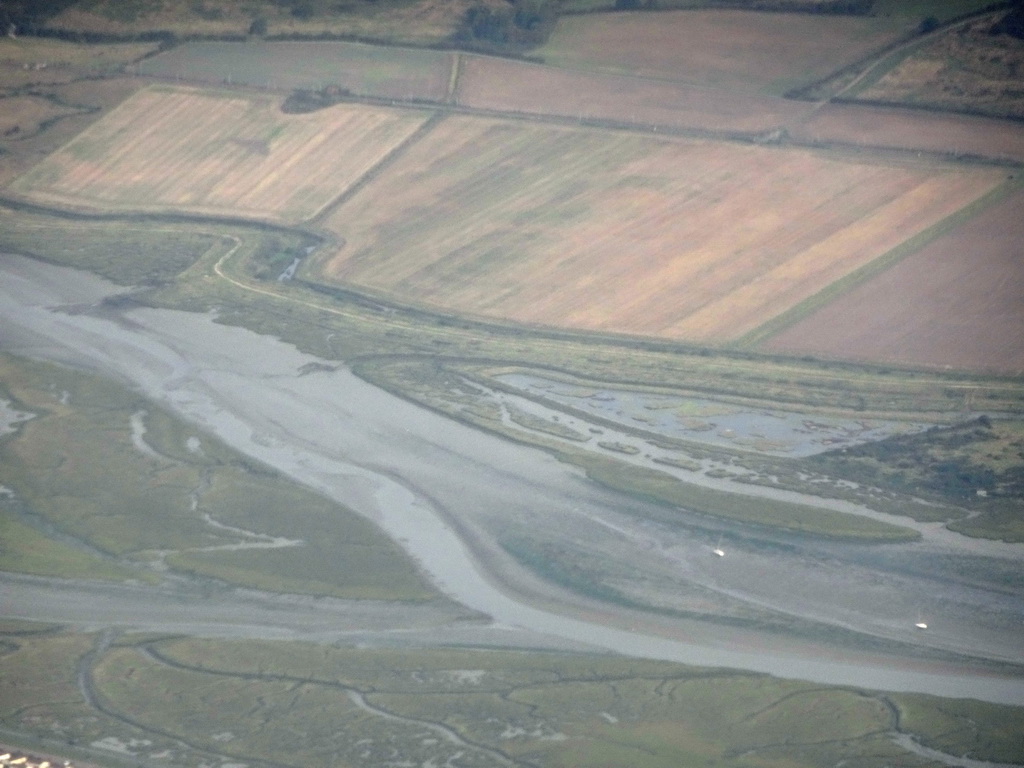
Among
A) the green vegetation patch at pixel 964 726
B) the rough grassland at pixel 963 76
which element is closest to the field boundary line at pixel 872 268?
the rough grassland at pixel 963 76

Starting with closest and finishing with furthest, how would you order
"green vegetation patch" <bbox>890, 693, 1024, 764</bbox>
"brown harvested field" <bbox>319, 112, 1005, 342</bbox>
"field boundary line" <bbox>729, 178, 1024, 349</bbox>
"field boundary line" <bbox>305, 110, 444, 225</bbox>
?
"green vegetation patch" <bbox>890, 693, 1024, 764</bbox> → "field boundary line" <bbox>729, 178, 1024, 349</bbox> → "brown harvested field" <bbox>319, 112, 1005, 342</bbox> → "field boundary line" <bbox>305, 110, 444, 225</bbox>

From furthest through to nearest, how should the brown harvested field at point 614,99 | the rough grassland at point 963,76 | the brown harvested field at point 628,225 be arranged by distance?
the brown harvested field at point 614,99 < the rough grassland at point 963,76 < the brown harvested field at point 628,225

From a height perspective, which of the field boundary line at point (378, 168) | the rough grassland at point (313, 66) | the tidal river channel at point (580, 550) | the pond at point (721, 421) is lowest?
the tidal river channel at point (580, 550)

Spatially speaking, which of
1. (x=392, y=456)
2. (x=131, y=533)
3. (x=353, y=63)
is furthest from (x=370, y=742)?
(x=353, y=63)

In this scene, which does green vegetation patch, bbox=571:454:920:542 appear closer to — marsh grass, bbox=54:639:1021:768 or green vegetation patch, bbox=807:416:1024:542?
green vegetation patch, bbox=807:416:1024:542

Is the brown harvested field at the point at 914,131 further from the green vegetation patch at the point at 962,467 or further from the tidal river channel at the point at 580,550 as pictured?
the tidal river channel at the point at 580,550

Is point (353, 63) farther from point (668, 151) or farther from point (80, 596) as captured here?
point (80, 596)

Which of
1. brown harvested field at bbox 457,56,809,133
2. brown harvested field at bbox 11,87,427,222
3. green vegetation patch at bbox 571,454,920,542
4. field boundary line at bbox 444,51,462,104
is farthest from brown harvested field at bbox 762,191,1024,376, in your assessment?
field boundary line at bbox 444,51,462,104

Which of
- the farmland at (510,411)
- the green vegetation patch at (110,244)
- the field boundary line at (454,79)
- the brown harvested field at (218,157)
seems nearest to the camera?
the farmland at (510,411)
